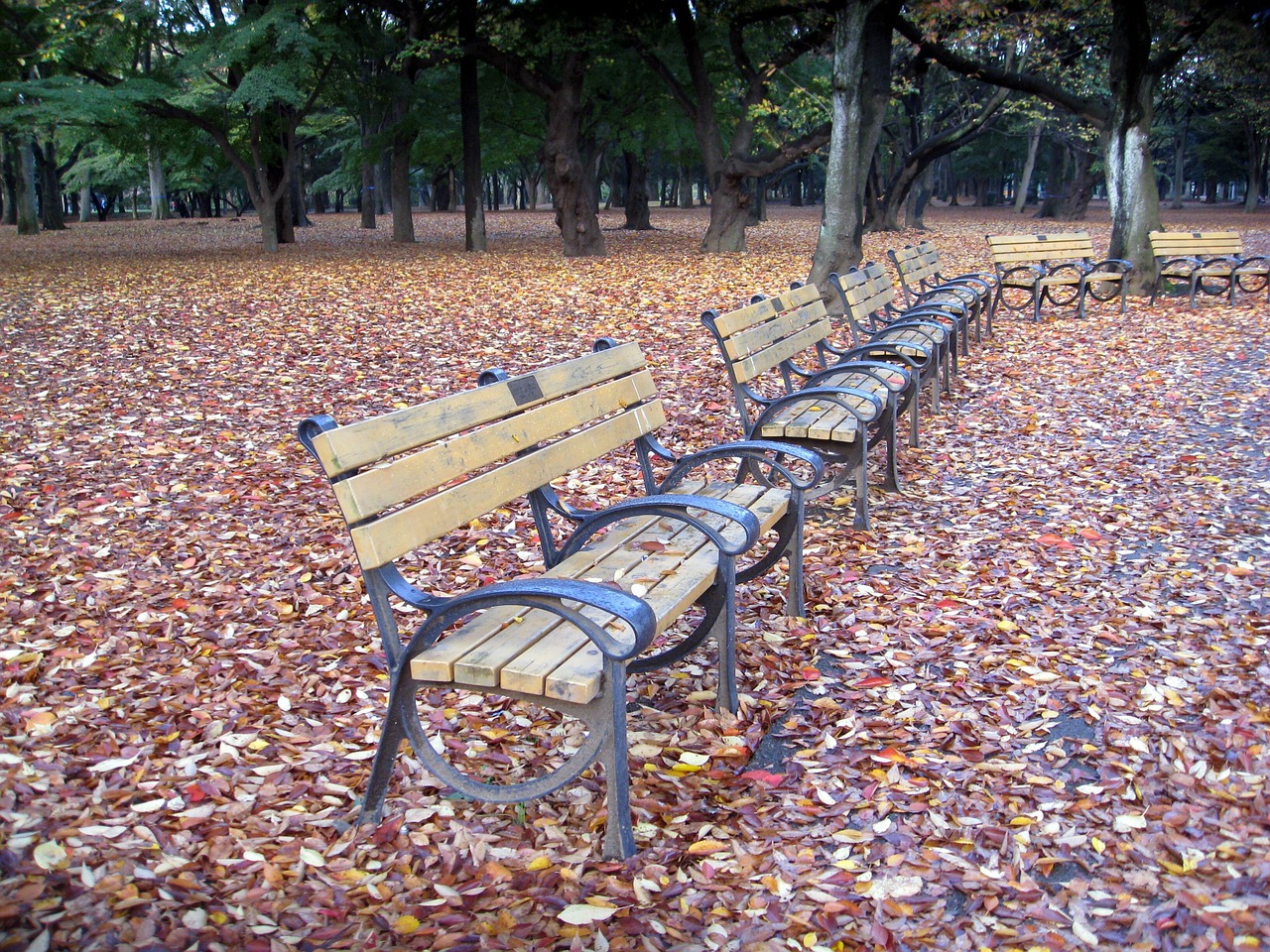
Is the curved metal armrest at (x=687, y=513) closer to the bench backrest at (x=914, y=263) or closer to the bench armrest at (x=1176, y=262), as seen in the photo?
the bench backrest at (x=914, y=263)

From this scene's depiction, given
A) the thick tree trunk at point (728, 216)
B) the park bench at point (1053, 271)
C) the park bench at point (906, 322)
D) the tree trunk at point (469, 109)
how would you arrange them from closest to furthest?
the park bench at point (906, 322), the park bench at point (1053, 271), the tree trunk at point (469, 109), the thick tree trunk at point (728, 216)

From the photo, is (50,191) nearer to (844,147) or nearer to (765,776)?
(844,147)

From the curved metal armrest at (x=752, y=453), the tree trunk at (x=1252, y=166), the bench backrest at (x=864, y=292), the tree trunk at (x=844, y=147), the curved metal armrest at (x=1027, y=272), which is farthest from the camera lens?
the tree trunk at (x=1252, y=166)

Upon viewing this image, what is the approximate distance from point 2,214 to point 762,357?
45.0 meters

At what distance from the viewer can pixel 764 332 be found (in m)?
5.44

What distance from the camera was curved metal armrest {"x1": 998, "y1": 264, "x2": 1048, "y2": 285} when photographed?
478 inches

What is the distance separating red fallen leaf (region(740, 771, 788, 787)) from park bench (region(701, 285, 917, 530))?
215 centimetres

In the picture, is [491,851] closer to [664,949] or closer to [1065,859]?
[664,949]

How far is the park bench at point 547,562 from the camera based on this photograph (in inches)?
100

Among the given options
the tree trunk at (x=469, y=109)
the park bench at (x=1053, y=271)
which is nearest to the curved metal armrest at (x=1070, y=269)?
the park bench at (x=1053, y=271)

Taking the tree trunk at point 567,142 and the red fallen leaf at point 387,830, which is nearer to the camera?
the red fallen leaf at point 387,830

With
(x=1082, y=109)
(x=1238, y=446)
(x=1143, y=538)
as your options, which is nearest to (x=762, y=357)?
(x=1143, y=538)

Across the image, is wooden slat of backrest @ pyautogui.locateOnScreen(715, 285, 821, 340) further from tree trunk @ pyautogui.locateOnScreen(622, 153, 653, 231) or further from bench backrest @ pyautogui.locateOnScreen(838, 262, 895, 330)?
tree trunk @ pyautogui.locateOnScreen(622, 153, 653, 231)

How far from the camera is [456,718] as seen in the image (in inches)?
136
